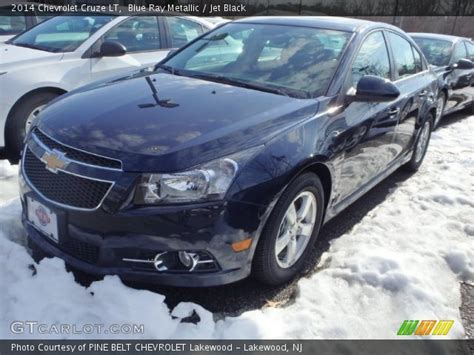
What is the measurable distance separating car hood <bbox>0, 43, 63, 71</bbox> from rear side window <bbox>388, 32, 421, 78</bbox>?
11.0ft

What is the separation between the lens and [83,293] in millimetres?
2328

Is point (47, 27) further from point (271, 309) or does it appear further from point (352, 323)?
point (352, 323)

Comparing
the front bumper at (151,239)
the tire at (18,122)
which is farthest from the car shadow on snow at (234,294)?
the tire at (18,122)

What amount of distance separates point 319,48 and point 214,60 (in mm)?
839

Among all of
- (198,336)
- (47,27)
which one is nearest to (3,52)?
(47,27)

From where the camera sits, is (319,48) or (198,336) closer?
(198,336)

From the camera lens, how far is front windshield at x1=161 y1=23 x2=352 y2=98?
3.08 meters

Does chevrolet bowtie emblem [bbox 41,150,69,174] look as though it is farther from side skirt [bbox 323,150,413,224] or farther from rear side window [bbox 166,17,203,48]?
rear side window [bbox 166,17,203,48]

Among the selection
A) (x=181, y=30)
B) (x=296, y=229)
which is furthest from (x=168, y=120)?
(x=181, y=30)

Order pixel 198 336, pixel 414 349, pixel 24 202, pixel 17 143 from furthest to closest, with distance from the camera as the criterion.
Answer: pixel 17 143, pixel 24 202, pixel 414 349, pixel 198 336

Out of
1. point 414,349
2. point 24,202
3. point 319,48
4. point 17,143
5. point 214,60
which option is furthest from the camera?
point 17,143

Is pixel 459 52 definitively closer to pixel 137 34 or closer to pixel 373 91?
pixel 137 34

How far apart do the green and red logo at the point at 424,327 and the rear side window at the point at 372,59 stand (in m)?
1.66

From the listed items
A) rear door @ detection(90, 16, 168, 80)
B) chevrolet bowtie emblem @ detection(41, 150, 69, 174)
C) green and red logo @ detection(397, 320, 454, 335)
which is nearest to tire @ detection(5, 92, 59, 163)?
rear door @ detection(90, 16, 168, 80)
